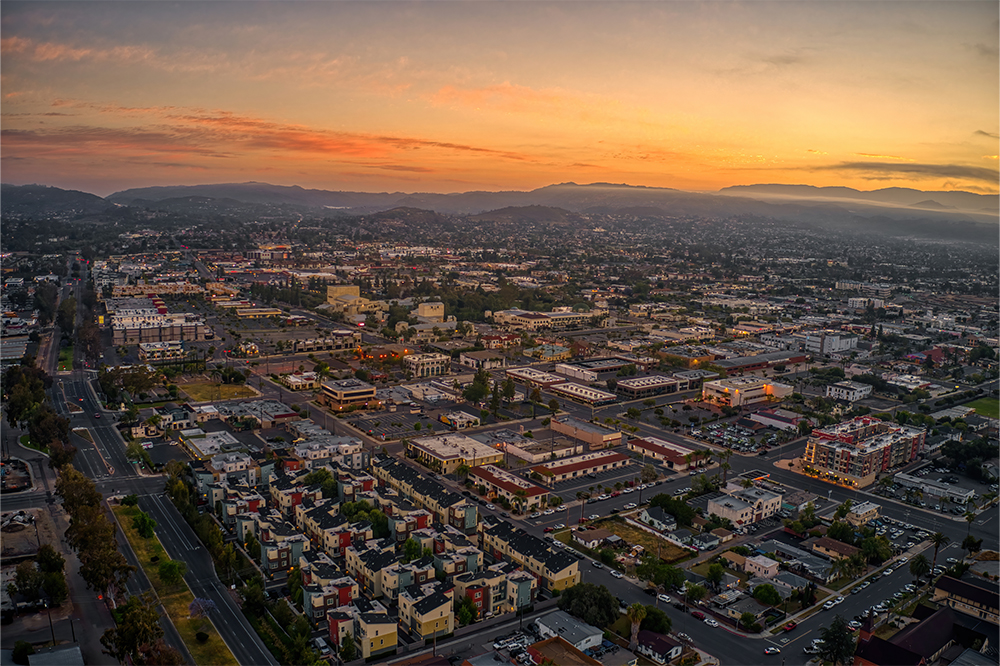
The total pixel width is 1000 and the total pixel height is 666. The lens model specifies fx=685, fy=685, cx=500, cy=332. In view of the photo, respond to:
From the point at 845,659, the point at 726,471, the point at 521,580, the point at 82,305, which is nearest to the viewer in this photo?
the point at 845,659

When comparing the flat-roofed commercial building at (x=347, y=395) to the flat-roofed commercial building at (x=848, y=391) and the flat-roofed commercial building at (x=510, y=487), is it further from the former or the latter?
the flat-roofed commercial building at (x=848, y=391)

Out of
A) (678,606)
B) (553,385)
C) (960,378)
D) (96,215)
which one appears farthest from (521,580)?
(96,215)

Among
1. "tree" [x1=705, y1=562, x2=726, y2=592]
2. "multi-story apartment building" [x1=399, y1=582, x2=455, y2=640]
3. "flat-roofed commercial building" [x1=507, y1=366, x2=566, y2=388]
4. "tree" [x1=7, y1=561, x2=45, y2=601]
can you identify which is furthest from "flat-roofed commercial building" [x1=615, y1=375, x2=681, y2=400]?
"tree" [x1=7, y1=561, x2=45, y2=601]

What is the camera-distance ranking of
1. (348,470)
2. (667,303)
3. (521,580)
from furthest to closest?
(667,303), (348,470), (521,580)

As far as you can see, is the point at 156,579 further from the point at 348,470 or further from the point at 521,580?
the point at 521,580

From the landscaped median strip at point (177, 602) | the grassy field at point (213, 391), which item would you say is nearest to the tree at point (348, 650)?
the landscaped median strip at point (177, 602)

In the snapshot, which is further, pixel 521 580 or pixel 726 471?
pixel 726 471

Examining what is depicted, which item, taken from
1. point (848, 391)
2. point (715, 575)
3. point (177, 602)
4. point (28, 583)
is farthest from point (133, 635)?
point (848, 391)
